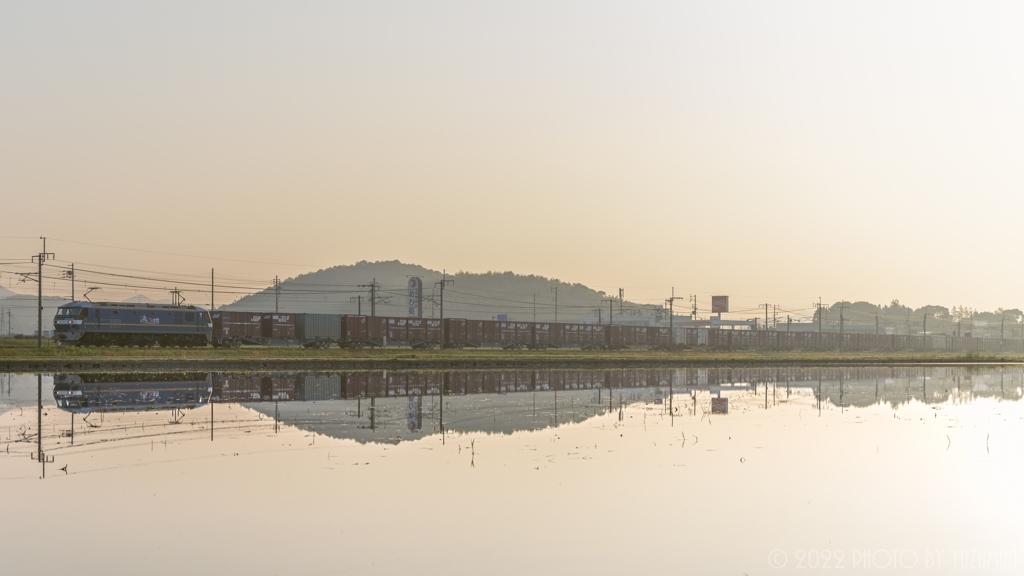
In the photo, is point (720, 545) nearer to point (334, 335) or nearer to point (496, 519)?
point (496, 519)

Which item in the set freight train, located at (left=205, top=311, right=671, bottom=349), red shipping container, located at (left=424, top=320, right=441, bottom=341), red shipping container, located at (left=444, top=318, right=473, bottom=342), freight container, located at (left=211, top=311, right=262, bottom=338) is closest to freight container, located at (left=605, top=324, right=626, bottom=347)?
freight train, located at (left=205, top=311, right=671, bottom=349)

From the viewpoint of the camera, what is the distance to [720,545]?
9211 millimetres

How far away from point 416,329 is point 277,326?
14.1 m

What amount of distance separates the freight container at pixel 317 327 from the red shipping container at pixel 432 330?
9.49 m

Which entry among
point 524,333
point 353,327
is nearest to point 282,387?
point 353,327

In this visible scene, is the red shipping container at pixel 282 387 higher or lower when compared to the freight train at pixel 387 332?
lower

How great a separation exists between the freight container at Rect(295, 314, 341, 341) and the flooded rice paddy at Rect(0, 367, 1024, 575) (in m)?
45.6

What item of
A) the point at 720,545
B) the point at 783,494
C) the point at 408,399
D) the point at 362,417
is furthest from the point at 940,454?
the point at 408,399

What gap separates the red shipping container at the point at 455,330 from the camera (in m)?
80.2

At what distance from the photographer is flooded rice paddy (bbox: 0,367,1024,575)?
8719mm

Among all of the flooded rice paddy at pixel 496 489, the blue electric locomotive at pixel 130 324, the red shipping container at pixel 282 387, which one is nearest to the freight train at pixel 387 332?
the blue electric locomotive at pixel 130 324

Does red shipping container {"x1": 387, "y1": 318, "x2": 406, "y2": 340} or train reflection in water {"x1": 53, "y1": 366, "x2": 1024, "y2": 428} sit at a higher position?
red shipping container {"x1": 387, "y1": 318, "x2": 406, "y2": 340}

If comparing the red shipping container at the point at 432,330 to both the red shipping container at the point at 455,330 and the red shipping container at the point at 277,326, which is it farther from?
the red shipping container at the point at 277,326

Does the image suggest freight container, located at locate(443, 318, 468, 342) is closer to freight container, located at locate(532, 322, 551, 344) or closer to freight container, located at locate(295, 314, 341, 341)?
freight container, located at locate(532, 322, 551, 344)
